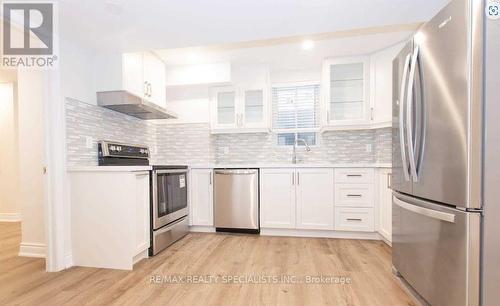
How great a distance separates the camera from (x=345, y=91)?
10.8 ft

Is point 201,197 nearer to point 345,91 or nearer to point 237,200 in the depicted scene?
point 237,200

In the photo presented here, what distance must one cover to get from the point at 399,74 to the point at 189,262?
2.37 metres

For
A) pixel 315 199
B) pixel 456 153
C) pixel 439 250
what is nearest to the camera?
pixel 456 153

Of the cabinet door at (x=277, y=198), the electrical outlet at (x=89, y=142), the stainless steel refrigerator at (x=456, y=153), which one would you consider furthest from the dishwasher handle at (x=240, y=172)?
the stainless steel refrigerator at (x=456, y=153)

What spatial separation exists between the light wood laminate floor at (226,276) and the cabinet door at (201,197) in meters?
0.48

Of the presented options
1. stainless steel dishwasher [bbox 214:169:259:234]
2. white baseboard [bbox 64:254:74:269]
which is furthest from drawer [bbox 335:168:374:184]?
white baseboard [bbox 64:254:74:269]

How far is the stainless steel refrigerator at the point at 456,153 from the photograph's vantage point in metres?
1.11

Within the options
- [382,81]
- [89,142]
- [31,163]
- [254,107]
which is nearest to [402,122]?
[382,81]

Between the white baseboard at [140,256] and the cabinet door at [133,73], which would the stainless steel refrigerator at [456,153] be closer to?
the white baseboard at [140,256]

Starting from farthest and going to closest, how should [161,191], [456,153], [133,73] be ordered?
[133,73] → [161,191] → [456,153]

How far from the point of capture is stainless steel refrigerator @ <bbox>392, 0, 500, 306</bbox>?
1.11 m

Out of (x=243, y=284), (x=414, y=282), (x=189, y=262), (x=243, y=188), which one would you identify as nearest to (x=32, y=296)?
(x=189, y=262)

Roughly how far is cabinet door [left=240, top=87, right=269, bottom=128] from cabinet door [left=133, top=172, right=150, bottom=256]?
65.8 inches

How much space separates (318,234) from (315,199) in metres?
0.45
